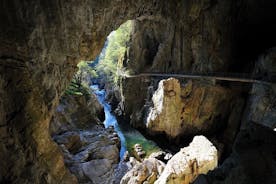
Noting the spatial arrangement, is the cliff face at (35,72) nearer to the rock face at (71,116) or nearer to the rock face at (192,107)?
the rock face at (71,116)

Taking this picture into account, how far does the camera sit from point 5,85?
6273 millimetres

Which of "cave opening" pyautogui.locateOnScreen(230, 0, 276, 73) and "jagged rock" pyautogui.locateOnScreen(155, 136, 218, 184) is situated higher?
"cave opening" pyautogui.locateOnScreen(230, 0, 276, 73)

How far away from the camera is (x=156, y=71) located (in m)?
24.7

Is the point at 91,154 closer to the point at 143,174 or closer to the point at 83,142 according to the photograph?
the point at 83,142

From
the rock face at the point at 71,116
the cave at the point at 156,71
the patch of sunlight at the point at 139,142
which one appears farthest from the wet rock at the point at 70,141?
the patch of sunlight at the point at 139,142

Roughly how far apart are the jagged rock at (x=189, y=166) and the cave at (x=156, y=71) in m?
0.11

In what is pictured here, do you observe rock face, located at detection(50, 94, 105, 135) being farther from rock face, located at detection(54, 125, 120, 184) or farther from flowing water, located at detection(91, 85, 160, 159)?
flowing water, located at detection(91, 85, 160, 159)

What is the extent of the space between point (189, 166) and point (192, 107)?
9.56m

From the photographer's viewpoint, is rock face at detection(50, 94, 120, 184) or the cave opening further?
the cave opening

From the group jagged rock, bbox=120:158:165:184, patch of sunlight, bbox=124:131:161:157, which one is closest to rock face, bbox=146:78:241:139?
patch of sunlight, bbox=124:131:161:157

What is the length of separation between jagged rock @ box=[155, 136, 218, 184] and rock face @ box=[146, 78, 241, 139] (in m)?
7.50

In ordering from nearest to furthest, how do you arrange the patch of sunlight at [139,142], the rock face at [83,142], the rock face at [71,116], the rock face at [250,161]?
the rock face at [250,161] < the rock face at [83,142] < the rock face at [71,116] < the patch of sunlight at [139,142]

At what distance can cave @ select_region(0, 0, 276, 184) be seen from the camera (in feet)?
20.1

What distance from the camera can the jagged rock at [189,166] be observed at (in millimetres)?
9344
